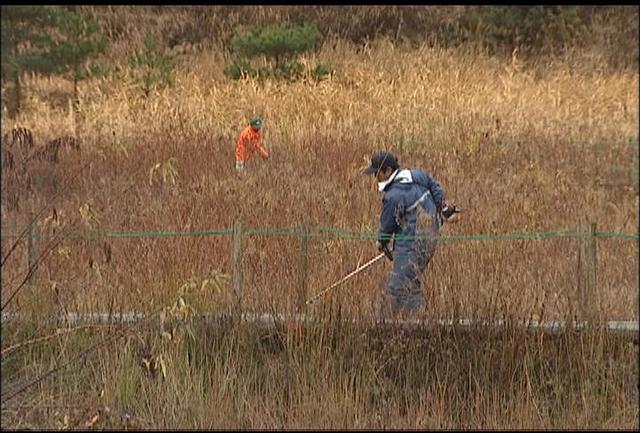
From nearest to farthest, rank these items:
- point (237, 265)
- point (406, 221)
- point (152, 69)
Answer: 1. point (237, 265)
2. point (406, 221)
3. point (152, 69)

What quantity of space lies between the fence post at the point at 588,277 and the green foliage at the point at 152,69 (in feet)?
46.3

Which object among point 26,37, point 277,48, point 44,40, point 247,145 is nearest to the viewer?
point 247,145

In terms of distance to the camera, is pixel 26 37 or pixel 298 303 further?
pixel 26 37

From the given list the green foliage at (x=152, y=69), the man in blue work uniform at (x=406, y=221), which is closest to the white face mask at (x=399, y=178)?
the man in blue work uniform at (x=406, y=221)

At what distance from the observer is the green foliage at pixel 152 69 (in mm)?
18609

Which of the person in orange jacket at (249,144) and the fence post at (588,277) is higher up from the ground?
the person in orange jacket at (249,144)

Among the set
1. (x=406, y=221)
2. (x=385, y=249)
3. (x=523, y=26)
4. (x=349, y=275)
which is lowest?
(x=349, y=275)

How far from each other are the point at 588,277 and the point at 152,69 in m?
15.6

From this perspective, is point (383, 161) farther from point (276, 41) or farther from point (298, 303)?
point (276, 41)

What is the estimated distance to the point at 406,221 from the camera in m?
6.14

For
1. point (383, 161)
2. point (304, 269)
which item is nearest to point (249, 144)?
point (383, 161)

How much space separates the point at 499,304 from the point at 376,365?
2.82 feet

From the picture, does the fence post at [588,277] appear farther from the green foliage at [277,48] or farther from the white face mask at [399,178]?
the green foliage at [277,48]

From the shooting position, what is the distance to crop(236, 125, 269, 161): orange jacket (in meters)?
11.9
